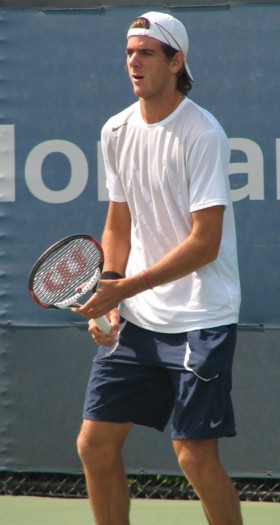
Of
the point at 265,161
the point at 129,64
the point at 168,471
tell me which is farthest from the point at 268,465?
the point at 129,64

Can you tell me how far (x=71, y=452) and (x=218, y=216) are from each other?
69.8 inches

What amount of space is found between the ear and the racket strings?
587mm

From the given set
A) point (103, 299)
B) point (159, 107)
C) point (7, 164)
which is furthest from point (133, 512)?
point (159, 107)

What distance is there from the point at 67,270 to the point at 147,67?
643 millimetres

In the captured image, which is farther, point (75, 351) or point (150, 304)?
point (75, 351)

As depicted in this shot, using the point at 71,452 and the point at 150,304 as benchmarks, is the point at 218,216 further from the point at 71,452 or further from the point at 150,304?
the point at 71,452

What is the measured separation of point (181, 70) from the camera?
11.4ft

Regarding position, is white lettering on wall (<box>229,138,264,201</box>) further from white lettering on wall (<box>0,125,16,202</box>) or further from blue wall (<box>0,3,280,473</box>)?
white lettering on wall (<box>0,125,16,202</box>)

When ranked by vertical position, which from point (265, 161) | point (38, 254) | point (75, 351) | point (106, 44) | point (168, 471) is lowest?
point (168, 471)

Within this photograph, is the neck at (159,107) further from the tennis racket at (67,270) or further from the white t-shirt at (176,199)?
the tennis racket at (67,270)

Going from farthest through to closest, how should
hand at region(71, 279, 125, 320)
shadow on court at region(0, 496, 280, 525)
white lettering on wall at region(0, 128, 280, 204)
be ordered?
white lettering on wall at region(0, 128, 280, 204) < shadow on court at region(0, 496, 280, 525) < hand at region(71, 279, 125, 320)

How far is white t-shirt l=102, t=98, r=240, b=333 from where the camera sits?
131 inches

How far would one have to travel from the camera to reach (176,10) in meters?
4.56

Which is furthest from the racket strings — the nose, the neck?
the nose
